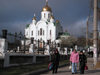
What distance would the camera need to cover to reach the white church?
85688 millimetres

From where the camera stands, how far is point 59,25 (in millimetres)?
90688

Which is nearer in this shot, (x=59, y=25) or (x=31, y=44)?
(x=31, y=44)

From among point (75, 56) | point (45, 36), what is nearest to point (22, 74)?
point (75, 56)

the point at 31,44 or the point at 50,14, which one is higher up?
the point at 50,14

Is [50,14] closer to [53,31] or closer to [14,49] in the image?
[53,31]

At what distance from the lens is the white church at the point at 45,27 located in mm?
85688

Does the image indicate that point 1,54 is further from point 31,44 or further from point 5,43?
point 31,44

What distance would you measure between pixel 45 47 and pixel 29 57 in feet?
21.0

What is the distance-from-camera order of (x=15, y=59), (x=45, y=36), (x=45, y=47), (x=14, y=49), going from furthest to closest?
(x=45, y=36) < (x=45, y=47) < (x=14, y=49) < (x=15, y=59)

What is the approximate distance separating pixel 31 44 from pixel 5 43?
661 centimetres

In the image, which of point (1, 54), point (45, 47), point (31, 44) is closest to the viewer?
point (1, 54)

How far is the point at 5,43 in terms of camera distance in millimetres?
12664

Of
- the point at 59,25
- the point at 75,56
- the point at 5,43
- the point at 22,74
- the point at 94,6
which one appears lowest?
the point at 22,74

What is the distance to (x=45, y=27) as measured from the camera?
86.4 m
